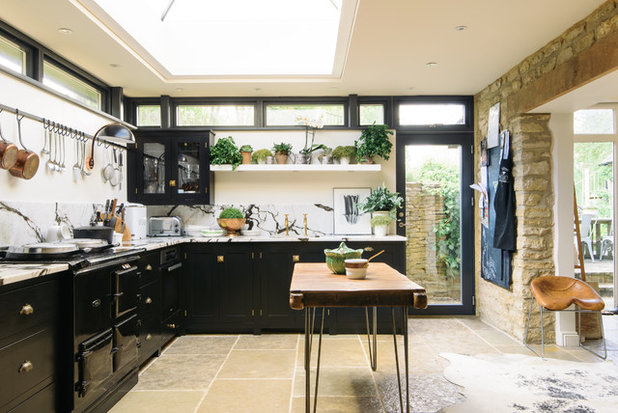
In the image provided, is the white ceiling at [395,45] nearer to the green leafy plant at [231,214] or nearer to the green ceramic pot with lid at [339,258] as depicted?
the green leafy plant at [231,214]

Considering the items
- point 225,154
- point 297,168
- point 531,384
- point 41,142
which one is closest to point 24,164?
point 41,142

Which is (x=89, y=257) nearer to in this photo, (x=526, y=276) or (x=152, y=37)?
(x=152, y=37)

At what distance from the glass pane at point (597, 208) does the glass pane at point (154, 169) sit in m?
4.92

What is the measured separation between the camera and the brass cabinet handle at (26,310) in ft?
6.86

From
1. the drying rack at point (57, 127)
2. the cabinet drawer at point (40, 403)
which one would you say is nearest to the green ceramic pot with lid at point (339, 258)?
the cabinet drawer at point (40, 403)

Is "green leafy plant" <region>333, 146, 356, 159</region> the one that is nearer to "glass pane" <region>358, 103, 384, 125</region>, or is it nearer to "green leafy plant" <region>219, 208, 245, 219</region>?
"glass pane" <region>358, 103, 384, 125</region>

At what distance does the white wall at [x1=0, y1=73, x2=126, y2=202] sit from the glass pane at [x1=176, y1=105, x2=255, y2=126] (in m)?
1.09

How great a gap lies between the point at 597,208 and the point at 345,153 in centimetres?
322

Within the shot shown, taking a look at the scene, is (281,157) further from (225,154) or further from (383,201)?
(383,201)

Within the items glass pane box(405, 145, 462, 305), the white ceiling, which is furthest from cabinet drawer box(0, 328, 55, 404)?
glass pane box(405, 145, 462, 305)

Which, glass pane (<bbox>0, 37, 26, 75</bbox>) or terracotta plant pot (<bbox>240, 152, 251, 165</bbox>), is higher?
glass pane (<bbox>0, 37, 26, 75</bbox>)

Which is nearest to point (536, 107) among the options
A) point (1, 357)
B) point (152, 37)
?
point (152, 37)

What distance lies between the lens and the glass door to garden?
5.32 m

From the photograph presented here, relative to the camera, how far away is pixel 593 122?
518cm
